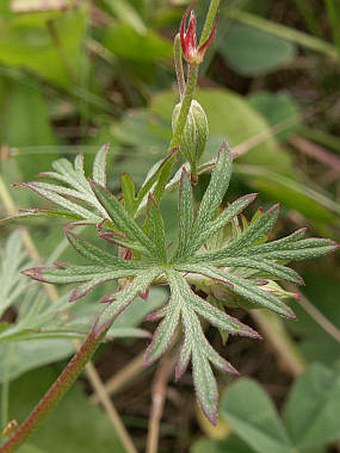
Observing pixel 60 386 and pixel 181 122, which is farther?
pixel 60 386

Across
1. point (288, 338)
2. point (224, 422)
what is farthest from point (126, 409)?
point (288, 338)

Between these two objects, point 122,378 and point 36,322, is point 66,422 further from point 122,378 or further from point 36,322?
point 36,322

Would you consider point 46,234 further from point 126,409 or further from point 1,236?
point 126,409

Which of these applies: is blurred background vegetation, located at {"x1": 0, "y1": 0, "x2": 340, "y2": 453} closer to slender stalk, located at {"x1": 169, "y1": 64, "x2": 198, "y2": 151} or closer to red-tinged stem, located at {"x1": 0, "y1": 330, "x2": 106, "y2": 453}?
red-tinged stem, located at {"x1": 0, "y1": 330, "x2": 106, "y2": 453}

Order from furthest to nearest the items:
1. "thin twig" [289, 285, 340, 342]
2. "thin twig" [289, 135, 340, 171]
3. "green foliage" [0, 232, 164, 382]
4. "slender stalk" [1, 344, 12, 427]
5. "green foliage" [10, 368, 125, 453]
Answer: "thin twig" [289, 135, 340, 171]
"thin twig" [289, 285, 340, 342]
"green foliage" [10, 368, 125, 453]
"slender stalk" [1, 344, 12, 427]
"green foliage" [0, 232, 164, 382]

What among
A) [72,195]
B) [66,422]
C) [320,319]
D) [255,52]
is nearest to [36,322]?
[72,195]

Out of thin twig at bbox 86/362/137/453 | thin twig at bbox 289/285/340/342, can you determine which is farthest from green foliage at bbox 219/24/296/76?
thin twig at bbox 86/362/137/453
